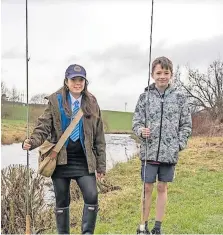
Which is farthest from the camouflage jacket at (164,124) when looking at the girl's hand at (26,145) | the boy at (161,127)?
the girl's hand at (26,145)

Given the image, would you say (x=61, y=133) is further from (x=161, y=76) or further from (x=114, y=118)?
(x=114, y=118)

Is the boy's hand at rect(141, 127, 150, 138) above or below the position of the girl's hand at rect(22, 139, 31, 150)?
above

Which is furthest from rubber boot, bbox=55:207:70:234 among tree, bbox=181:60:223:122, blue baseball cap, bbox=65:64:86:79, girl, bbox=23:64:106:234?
tree, bbox=181:60:223:122

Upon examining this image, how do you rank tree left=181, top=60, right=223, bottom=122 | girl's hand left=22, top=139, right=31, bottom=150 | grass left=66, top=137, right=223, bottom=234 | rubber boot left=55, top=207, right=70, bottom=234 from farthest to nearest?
tree left=181, top=60, right=223, bottom=122 → grass left=66, top=137, right=223, bottom=234 → rubber boot left=55, top=207, right=70, bottom=234 → girl's hand left=22, top=139, right=31, bottom=150

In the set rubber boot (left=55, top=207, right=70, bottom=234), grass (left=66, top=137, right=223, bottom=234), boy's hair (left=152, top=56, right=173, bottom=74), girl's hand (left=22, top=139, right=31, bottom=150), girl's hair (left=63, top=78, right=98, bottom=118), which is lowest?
grass (left=66, top=137, right=223, bottom=234)

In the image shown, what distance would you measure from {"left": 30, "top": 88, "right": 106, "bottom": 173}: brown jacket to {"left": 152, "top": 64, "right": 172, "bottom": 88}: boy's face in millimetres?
683

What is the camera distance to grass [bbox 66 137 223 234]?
5.16 meters

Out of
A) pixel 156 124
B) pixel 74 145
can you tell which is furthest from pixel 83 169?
pixel 156 124

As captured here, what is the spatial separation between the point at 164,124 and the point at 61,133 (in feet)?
3.19

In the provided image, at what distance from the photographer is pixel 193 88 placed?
26.2 meters

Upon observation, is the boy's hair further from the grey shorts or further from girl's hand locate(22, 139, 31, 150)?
girl's hand locate(22, 139, 31, 150)

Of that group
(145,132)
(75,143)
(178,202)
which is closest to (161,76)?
(145,132)

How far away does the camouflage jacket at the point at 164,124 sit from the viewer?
12.6 ft

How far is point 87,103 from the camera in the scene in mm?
3635
